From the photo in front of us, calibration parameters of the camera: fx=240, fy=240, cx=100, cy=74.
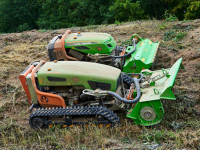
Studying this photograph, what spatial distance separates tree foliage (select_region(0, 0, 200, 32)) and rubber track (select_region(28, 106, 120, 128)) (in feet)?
43.5

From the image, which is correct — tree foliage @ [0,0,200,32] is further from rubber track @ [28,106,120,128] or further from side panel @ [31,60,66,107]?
rubber track @ [28,106,120,128]

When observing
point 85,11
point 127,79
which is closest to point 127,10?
point 85,11

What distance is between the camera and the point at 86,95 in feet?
19.0

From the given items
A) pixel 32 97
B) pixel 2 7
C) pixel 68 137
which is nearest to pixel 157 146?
pixel 68 137

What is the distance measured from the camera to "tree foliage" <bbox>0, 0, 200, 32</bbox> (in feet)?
62.0

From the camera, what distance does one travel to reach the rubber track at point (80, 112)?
5.24 metres

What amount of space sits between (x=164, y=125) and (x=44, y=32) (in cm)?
1104

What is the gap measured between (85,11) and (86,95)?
18.3 metres

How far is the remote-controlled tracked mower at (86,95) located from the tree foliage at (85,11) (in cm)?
1254

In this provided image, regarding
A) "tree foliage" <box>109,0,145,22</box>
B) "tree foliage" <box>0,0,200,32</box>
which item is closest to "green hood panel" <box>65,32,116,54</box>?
"tree foliage" <box>0,0,200,32</box>

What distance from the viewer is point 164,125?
5324 mm

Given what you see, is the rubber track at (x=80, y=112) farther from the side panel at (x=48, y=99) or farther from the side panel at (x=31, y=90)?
the side panel at (x=31, y=90)

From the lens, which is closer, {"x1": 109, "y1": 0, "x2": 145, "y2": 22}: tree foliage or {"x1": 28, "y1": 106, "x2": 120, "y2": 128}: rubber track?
A: {"x1": 28, "y1": 106, "x2": 120, "y2": 128}: rubber track

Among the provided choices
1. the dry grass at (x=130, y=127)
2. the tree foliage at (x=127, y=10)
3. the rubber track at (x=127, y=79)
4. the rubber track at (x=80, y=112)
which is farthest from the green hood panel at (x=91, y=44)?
the tree foliage at (x=127, y=10)
